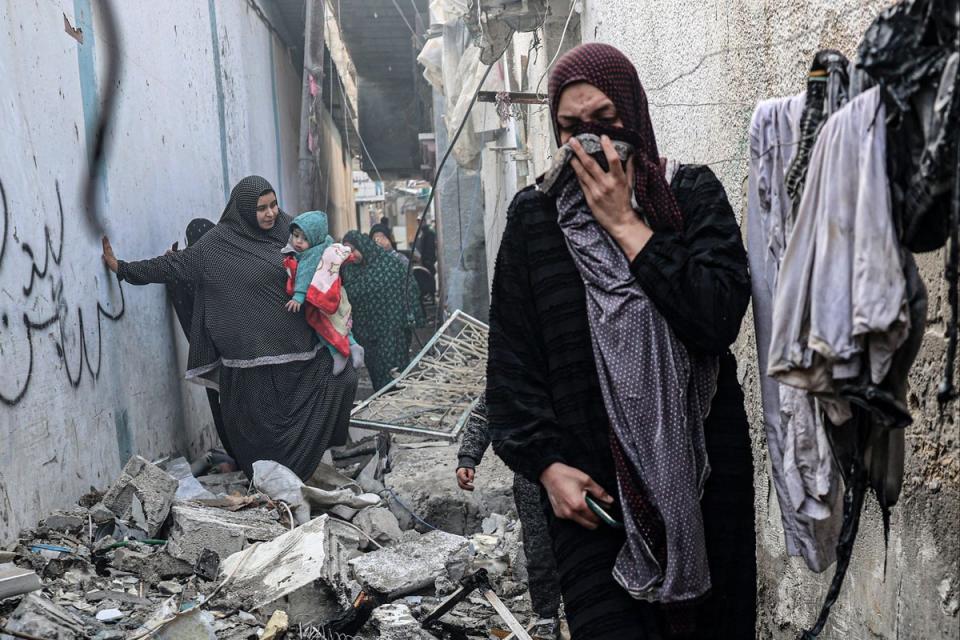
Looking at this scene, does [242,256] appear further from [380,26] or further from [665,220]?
[380,26]

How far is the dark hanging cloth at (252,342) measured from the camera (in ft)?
20.1

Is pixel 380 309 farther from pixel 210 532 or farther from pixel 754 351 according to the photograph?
pixel 754 351

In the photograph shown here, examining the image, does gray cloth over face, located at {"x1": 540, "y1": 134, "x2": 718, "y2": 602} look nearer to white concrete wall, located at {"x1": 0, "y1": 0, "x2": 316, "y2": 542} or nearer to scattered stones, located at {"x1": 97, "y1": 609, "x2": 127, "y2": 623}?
scattered stones, located at {"x1": 97, "y1": 609, "x2": 127, "y2": 623}

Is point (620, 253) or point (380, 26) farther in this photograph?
point (380, 26)

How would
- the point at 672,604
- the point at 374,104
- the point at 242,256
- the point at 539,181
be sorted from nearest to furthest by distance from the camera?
the point at 672,604 → the point at 539,181 → the point at 242,256 → the point at 374,104

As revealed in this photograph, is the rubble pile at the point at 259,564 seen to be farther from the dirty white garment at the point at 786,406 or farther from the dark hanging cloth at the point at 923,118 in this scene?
the dark hanging cloth at the point at 923,118

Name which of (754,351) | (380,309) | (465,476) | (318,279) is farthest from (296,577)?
(380,309)

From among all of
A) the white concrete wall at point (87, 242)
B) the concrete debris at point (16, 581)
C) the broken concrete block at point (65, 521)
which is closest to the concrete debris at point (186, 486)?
the white concrete wall at point (87, 242)

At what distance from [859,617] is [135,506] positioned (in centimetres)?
349

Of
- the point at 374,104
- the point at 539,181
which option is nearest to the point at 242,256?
the point at 539,181

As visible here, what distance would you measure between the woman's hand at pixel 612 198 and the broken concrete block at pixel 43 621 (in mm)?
2395

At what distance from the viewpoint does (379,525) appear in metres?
5.23

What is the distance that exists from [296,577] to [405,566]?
27.8 inches

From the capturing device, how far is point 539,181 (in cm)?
192
